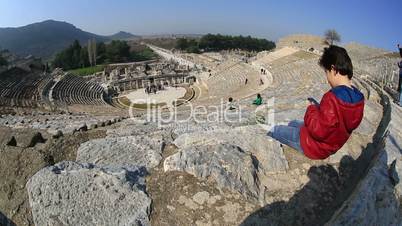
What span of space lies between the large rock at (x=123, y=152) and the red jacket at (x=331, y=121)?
2797mm

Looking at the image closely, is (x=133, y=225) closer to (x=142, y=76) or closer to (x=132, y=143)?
(x=132, y=143)

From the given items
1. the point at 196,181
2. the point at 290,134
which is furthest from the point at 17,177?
the point at 290,134

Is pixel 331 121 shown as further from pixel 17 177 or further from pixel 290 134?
pixel 17 177

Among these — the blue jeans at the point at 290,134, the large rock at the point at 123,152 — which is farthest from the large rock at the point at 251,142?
the blue jeans at the point at 290,134

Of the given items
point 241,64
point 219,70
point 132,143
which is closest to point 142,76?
point 219,70

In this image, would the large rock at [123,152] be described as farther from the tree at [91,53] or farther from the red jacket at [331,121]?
the tree at [91,53]

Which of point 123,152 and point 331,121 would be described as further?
point 123,152

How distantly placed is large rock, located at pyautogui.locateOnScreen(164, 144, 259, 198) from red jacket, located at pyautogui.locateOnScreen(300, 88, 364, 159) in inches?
63.0

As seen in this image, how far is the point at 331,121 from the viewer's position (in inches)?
127

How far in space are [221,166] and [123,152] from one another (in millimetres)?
1803

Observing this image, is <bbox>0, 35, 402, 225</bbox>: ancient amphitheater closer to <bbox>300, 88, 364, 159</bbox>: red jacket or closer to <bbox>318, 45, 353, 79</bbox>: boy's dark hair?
<bbox>300, 88, 364, 159</bbox>: red jacket

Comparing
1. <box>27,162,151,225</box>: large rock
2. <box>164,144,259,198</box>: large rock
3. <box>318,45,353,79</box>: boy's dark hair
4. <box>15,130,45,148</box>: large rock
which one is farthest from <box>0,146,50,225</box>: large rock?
<box>318,45,353,79</box>: boy's dark hair

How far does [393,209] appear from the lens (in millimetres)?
4527

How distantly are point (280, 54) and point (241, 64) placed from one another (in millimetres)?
5024
